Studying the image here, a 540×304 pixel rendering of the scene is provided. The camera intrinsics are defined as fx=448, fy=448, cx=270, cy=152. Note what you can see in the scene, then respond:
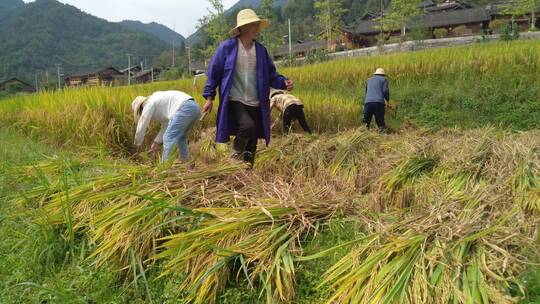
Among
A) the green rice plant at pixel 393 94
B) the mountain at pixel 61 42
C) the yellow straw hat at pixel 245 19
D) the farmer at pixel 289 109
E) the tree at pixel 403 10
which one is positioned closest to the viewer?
the yellow straw hat at pixel 245 19

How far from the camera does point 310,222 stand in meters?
2.21

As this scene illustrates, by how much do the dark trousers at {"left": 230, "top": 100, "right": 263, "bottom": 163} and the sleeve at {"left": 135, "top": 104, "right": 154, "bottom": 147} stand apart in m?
0.73

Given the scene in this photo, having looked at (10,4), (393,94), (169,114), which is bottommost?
(393,94)

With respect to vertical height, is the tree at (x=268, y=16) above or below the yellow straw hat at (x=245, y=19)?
above

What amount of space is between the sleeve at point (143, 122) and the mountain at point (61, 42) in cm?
5882

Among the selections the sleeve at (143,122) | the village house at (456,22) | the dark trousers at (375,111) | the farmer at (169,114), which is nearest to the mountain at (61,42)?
the village house at (456,22)

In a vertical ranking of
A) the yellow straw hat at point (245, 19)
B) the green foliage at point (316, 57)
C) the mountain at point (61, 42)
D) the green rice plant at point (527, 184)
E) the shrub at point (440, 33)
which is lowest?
the green rice plant at point (527, 184)

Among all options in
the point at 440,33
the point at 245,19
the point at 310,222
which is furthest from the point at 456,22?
the point at 310,222

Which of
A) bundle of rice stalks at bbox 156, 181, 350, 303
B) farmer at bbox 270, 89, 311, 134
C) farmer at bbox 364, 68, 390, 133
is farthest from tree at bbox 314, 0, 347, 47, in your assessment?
bundle of rice stalks at bbox 156, 181, 350, 303

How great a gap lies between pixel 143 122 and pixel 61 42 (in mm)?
77580

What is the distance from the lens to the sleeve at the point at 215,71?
142 inches

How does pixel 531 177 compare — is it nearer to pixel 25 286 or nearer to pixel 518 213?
pixel 518 213

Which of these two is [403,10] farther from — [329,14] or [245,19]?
[245,19]

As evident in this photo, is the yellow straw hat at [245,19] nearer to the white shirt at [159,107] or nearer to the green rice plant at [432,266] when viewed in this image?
the white shirt at [159,107]
